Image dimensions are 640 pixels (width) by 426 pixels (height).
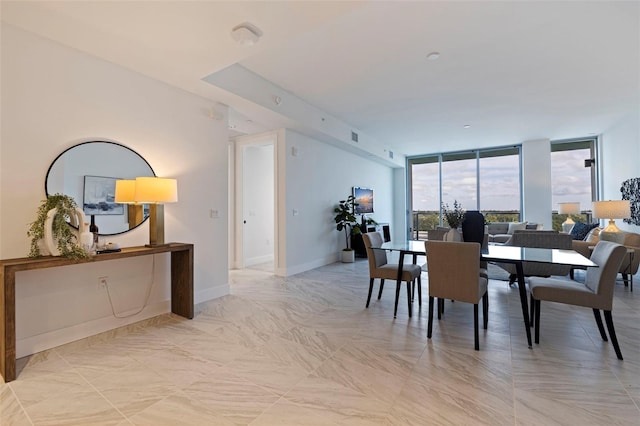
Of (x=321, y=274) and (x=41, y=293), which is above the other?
(x=41, y=293)

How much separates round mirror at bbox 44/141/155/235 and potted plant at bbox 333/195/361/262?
4.01m

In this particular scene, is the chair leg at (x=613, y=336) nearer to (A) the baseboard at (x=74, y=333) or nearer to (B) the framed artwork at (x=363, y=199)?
(A) the baseboard at (x=74, y=333)

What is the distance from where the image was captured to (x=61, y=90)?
103 inches

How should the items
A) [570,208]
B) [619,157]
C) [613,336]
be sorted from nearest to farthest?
[613,336], [619,157], [570,208]

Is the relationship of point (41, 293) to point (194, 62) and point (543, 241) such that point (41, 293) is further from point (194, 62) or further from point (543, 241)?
point (543, 241)

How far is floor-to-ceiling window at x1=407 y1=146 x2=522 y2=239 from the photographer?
835 cm

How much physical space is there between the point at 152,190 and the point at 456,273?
113 inches

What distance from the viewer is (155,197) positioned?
9.38 feet

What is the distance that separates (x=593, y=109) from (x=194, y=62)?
6598 millimetres

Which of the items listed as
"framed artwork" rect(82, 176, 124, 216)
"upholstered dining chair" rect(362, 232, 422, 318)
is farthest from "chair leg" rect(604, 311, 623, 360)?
"framed artwork" rect(82, 176, 124, 216)

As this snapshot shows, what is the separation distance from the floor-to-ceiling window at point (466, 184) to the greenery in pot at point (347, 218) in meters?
3.30

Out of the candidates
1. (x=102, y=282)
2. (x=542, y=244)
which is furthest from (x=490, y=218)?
(x=102, y=282)

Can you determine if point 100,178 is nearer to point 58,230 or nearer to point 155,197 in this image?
point 155,197

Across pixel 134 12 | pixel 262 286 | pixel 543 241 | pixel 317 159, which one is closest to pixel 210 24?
pixel 134 12
